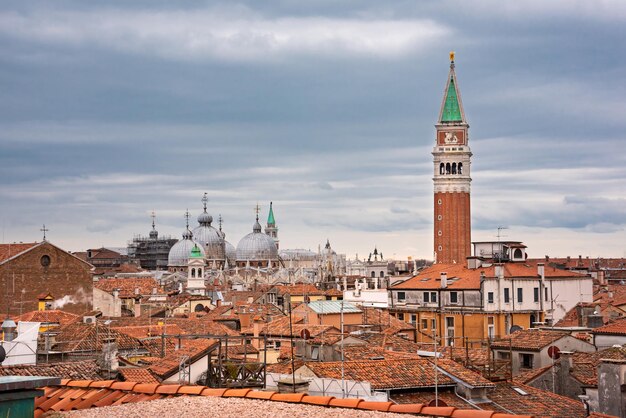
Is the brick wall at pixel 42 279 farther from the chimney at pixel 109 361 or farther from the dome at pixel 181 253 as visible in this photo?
the dome at pixel 181 253

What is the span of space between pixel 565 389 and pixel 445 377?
4.15m

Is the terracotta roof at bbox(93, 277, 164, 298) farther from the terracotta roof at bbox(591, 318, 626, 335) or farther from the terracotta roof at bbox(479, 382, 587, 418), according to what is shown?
the terracotta roof at bbox(479, 382, 587, 418)

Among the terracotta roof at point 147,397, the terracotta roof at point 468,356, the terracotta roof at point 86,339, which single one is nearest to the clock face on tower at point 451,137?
the terracotta roof at point 468,356

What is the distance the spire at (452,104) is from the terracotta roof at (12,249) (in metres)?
63.6

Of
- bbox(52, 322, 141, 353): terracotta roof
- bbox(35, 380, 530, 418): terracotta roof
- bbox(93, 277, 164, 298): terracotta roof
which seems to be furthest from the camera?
bbox(93, 277, 164, 298): terracotta roof

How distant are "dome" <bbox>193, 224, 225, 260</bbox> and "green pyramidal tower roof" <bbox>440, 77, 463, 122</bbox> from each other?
49.7 m

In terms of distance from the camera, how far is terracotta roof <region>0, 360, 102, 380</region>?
1505cm

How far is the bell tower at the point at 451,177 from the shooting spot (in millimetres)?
98188

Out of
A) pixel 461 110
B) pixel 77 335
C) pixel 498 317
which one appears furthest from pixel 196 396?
pixel 461 110

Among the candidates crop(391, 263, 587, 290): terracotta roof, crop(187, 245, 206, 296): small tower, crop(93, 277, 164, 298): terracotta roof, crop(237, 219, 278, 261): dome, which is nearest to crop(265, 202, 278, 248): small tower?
crop(237, 219, 278, 261): dome

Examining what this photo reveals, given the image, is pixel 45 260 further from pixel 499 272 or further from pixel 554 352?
pixel 554 352

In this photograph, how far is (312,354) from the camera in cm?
2272

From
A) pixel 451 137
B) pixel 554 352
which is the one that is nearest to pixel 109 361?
pixel 554 352

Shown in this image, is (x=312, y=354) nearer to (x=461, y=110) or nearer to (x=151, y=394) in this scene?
(x=151, y=394)
